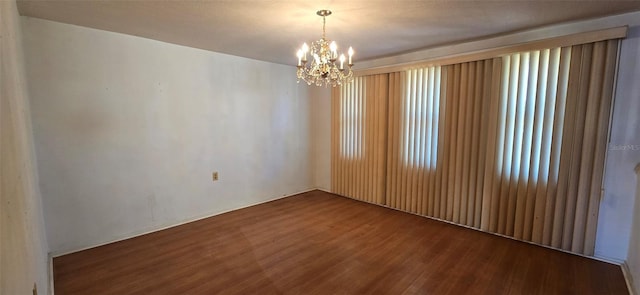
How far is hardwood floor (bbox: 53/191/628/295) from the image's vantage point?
7.45 ft

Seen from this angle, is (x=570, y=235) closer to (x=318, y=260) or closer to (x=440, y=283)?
(x=440, y=283)

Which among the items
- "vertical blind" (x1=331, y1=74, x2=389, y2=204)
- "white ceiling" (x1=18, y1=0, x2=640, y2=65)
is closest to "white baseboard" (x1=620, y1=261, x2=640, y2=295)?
"white ceiling" (x1=18, y1=0, x2=640, y2=65)

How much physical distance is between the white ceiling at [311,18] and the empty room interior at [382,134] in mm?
26

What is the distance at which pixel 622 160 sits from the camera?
99.0 inches

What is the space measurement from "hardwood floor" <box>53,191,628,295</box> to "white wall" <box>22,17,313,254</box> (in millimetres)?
354

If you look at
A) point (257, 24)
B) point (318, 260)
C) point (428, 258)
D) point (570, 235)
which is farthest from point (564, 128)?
point (257, 24)

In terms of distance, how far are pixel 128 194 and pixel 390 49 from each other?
11.5 feet

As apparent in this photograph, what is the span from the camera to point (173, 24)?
103 inches

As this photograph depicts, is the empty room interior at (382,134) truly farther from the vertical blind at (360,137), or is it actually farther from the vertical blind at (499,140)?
the vertical blind at (360,137)

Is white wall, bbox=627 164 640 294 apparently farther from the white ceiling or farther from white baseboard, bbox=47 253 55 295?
white baseboard, bbox=47 253 55 295

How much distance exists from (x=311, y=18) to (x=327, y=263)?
7.16ft

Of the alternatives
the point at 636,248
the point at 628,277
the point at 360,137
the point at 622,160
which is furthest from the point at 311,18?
the point at 628,277

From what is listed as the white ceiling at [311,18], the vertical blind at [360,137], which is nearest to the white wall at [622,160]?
the white ceiling at [311,18]

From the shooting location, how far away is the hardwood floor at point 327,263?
227 centimetres
